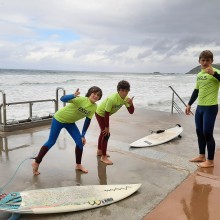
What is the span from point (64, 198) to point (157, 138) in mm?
3575

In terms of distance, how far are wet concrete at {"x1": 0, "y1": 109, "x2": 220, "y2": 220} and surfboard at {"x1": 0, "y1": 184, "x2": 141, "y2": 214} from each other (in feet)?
0.26

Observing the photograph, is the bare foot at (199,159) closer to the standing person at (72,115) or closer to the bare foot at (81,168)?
the bare foot at (81,168)

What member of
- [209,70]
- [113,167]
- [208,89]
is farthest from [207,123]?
[113,167]

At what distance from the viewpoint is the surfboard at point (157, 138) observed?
20.2 feet

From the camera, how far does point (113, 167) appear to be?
488 cm

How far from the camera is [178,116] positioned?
9.81m

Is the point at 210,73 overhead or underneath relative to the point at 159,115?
overhead

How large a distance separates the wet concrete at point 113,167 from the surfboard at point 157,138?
123 mm

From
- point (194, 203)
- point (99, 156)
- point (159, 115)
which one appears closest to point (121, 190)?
point (194, 203)

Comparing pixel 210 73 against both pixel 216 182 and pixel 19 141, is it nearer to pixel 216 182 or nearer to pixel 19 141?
pixel 216 182

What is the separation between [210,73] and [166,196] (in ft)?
6.65

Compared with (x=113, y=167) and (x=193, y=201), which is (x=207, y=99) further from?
(x=113, y=167)

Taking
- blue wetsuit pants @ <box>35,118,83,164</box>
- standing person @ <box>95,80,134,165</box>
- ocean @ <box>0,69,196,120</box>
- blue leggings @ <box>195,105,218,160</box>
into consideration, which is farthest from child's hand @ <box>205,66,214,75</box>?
ocean @ <box>0,69,196,120</box>

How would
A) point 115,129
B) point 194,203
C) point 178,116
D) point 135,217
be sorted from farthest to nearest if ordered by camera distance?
point 178,116 → point 115,129 → point 194,203 → point 135,217
